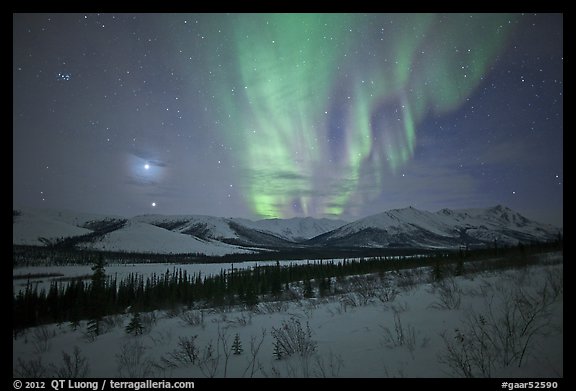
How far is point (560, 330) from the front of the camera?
16.1 feet

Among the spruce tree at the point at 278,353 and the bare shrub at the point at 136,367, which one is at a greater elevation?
the spruce tree at the point at 278,353

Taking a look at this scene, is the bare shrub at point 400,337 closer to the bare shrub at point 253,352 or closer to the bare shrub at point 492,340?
the bare shrub at point 492,340

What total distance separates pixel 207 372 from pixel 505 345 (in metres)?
5.55

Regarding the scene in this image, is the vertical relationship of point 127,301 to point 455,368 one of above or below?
below

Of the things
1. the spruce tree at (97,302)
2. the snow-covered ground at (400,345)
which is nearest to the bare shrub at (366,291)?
the snow-covered ground at (400,345)

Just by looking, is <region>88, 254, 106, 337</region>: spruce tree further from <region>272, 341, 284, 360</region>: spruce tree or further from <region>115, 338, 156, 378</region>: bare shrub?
<region>272, 341, 284, 360</region>: spruce tree

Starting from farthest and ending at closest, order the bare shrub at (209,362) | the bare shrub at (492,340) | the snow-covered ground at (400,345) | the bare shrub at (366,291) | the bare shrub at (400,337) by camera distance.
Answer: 1. the bare shrub at (366,291)
2. the bare shrub at (209,362)
3. the bare shrub at (400,337)
4. the snow-covered ground at (400,345)
5. the bare shrub at (492,340)

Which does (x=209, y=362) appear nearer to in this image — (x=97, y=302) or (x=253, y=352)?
(x=253, y=352)

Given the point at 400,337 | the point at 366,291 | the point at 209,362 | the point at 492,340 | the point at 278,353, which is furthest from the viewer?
the point at 366,291

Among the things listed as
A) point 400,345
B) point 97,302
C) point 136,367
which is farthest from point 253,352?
point 97,302

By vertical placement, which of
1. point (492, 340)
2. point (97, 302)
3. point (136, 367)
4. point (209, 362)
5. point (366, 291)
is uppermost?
point (492, 340)

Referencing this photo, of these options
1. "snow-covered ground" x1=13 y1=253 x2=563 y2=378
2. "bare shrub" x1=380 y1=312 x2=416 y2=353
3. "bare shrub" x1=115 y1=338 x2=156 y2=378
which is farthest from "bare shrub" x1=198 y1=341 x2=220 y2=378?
"bare shrub" x1=380 y1=312 x2=416 y2=353
